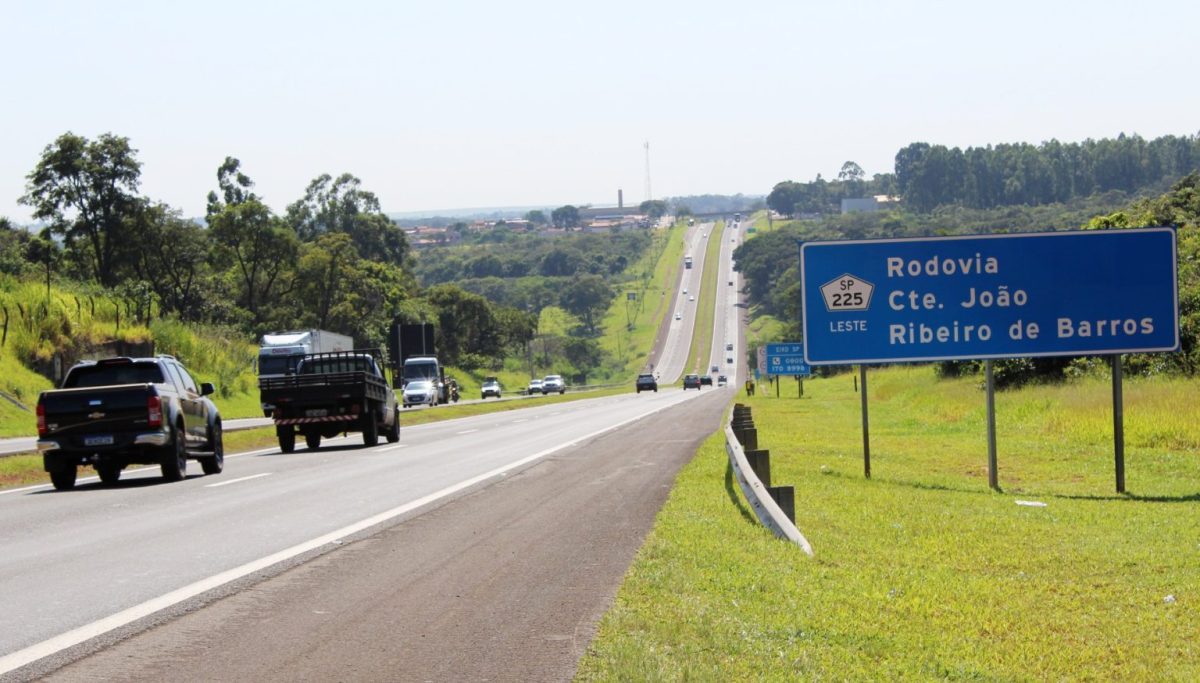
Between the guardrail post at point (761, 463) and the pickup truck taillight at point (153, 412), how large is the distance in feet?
31.8

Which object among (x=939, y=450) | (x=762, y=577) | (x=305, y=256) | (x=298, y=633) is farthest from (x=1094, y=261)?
(x=305, y=256)

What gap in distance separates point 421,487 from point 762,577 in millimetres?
9747

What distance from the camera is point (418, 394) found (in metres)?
66.8

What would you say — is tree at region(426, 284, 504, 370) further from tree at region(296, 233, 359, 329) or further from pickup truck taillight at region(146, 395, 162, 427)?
pickup truck taillight at region(146, 395, 162, 427)

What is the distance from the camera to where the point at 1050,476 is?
23312 mm

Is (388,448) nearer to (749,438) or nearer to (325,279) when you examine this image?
(749,438)

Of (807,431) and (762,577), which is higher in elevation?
(762,577)

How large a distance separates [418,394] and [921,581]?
188ft

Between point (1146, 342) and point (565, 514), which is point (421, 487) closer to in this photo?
point (565, 514)

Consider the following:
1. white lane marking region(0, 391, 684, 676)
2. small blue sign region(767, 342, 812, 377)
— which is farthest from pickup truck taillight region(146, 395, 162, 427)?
small blue sign region(767, 342, 812, 377)

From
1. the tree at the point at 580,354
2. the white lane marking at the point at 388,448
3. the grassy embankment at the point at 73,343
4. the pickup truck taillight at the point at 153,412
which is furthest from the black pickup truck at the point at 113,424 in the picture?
the tree at the point at 580,354

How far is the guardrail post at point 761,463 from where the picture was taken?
50.8ft

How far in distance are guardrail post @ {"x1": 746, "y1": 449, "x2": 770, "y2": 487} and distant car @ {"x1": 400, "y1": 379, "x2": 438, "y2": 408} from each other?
2017 inches

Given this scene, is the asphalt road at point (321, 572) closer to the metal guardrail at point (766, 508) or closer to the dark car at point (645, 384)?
the metal guardrail at point (766, 508)
